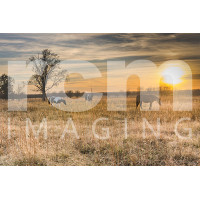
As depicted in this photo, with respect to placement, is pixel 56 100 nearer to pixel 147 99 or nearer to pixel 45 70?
pixel 45 70

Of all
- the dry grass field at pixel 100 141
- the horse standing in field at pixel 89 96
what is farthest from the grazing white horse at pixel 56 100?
the horse standing in field at pixel 89 96

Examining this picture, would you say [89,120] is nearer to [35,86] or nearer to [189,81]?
[35,86]

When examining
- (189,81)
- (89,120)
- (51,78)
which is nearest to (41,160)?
(89,120)

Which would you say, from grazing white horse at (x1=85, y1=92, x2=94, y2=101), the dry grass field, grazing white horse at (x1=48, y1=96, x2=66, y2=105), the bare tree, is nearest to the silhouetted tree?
the dry grass field

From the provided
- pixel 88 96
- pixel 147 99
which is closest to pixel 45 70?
pixel 88 96

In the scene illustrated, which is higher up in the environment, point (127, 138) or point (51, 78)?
point (51, 78)

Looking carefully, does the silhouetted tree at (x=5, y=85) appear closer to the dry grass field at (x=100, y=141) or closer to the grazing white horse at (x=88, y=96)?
the dry grass field at (x=100, y=141)
